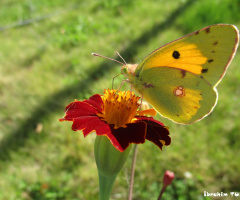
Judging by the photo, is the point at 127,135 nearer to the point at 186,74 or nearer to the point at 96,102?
the point at 96,102

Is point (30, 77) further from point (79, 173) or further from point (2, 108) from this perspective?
point (79, 173)

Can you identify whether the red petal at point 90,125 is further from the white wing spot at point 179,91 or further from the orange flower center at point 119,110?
the white wing spot at point 179,91

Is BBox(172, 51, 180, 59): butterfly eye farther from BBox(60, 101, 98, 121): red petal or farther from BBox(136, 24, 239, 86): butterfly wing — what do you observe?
BBox(60, 101, 98, 121): red petal

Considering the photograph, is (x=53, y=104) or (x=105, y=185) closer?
(x=105, y=185)

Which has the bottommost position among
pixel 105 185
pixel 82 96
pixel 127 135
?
pixel 105 185

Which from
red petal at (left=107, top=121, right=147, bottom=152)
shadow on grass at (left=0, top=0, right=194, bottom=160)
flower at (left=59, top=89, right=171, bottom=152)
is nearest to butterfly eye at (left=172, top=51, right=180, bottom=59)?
flower at (left=59, top=89, right=171, bottom=152)

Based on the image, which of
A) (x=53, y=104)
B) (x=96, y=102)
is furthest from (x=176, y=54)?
(x=53, y=104)

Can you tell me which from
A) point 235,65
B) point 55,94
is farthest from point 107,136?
point 235,65
